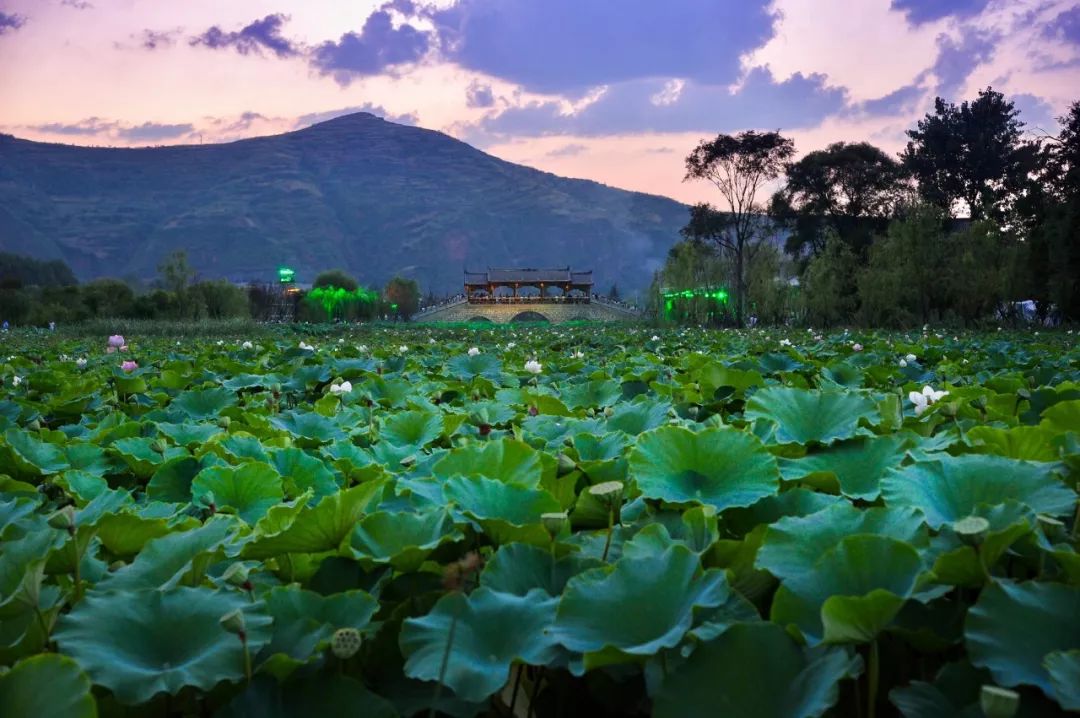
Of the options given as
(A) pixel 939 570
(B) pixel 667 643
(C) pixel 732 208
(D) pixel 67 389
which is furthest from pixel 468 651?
(C) pixel 732 208

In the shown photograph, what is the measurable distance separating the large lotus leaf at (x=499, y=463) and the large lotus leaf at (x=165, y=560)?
13.6 inches

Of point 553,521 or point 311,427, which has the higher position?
point 553,521

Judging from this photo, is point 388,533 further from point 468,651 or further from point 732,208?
point 732,208

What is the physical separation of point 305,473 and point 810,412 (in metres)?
0.98

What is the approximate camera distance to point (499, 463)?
1.19m

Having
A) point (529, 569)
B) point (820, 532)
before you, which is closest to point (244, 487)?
point (529, 569)

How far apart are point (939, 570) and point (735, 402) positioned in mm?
1839

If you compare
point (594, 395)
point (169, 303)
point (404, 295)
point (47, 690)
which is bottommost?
point (404, 295)

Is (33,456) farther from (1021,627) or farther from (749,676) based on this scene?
(1021,627)

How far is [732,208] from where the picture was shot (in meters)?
43.5

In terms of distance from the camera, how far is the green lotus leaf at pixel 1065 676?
0.56m

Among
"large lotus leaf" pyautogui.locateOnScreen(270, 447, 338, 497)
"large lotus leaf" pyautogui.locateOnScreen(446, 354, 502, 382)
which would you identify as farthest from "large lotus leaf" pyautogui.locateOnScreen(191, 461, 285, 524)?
"large lotus leaf" pyautogui.locateOnScreen(446, 354, 502, 382)

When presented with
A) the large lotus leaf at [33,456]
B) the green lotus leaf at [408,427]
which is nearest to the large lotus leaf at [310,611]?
the green lotus leaf at [408,427]

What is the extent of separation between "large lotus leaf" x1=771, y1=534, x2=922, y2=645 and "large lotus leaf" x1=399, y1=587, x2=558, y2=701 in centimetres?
23
